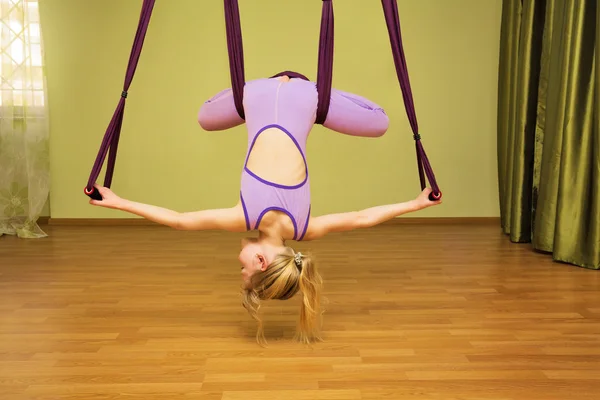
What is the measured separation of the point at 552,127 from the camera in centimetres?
412

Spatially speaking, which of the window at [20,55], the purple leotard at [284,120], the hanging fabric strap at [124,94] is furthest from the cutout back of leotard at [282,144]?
the window at [20,55]

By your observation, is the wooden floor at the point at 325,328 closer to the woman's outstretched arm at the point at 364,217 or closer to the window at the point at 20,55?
the woman's outstretched arm at the point at 364,217

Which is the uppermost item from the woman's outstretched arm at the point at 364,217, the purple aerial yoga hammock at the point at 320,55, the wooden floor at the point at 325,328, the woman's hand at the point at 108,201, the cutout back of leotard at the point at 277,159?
the purple aerial yoga hammock at the point at 320,55

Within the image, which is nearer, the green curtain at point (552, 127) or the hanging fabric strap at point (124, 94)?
the hanging fabric strap at point (124, 94)

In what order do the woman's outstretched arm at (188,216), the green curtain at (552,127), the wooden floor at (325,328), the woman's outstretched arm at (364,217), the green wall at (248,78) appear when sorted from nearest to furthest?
the wooden floor at (325,328)
the woman's outstretched arm at (188,216)
the woman's outstretched arm at (364,217)
the green curtain at (552,127)
the green wall at (248,78)

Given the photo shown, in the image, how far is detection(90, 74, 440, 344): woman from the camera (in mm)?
2498

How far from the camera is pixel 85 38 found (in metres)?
5.28

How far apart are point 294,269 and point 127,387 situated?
742mm

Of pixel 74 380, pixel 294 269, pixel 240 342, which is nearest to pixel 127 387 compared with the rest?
pixel 74 380

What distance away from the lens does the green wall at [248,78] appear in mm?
5293

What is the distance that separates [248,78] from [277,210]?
2.98 metres

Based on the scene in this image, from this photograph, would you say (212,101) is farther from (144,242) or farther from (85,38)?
(85,38)

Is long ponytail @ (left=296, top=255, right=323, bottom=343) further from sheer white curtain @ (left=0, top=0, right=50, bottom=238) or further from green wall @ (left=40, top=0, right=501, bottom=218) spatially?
sheer white curtain @ (left=0, top=0, right=50, bottom=238)

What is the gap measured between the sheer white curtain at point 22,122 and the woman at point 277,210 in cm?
279
